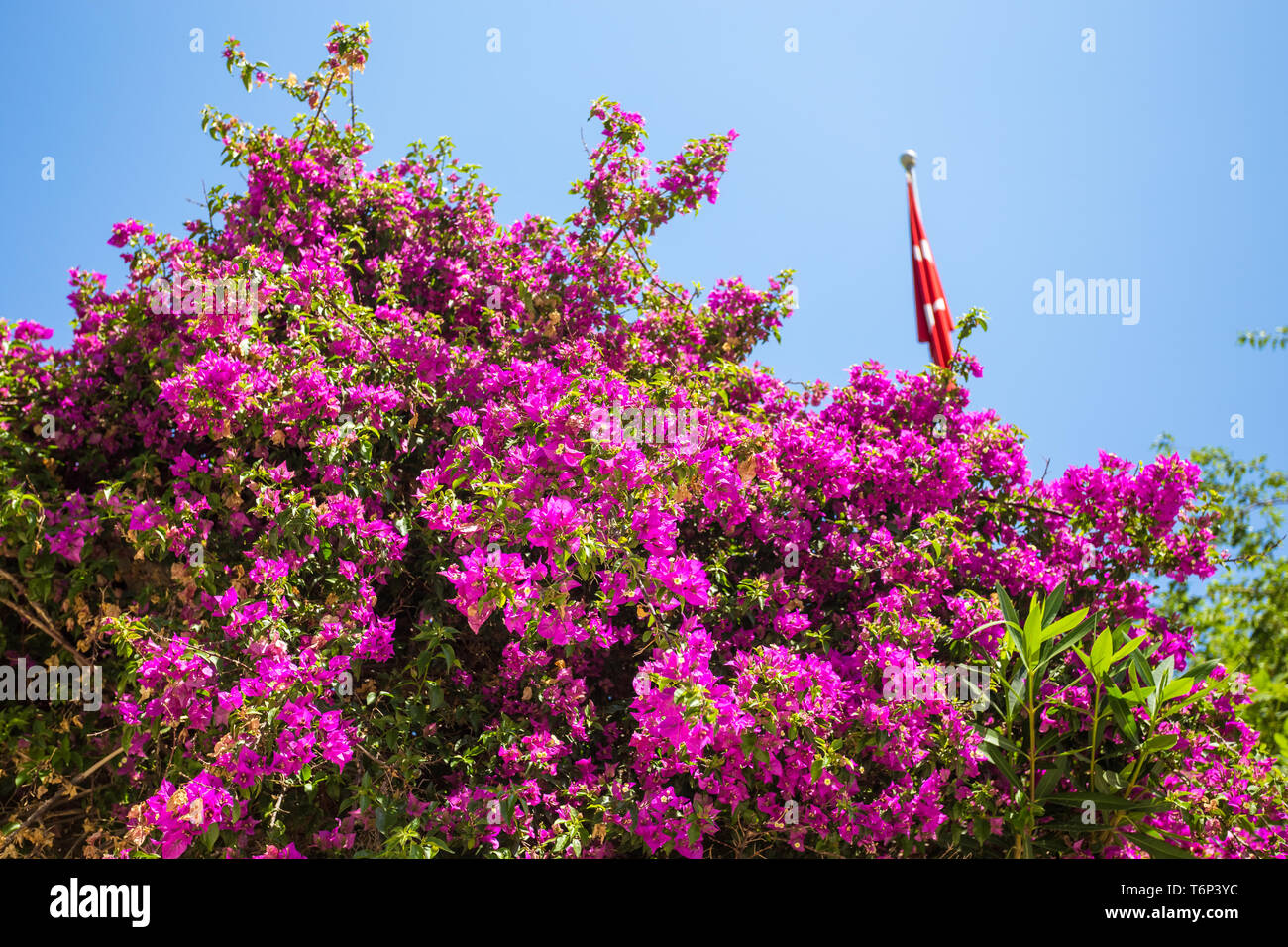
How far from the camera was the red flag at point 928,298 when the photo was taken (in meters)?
11.3

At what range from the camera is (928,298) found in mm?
11703

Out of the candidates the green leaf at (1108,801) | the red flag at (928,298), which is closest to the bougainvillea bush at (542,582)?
the green leaf at (1108,801)

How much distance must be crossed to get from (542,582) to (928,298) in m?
9.27

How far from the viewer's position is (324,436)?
4.13m

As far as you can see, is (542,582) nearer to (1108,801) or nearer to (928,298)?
(1108,801)

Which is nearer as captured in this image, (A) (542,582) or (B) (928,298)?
(A) (542,582)

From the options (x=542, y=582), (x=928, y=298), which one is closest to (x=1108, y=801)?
(x=542, y=582)

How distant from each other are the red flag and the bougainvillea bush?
641 cm

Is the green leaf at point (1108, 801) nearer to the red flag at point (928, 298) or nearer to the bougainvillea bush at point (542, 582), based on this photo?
the bougainvillea bush at point (542, 582)

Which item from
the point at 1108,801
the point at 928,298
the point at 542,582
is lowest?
the point at 1108,801

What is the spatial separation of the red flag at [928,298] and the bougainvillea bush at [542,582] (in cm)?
641

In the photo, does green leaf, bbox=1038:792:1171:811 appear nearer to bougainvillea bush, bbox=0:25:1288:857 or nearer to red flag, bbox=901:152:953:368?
bougainvillea bush, bbox=0:25:1288:857
